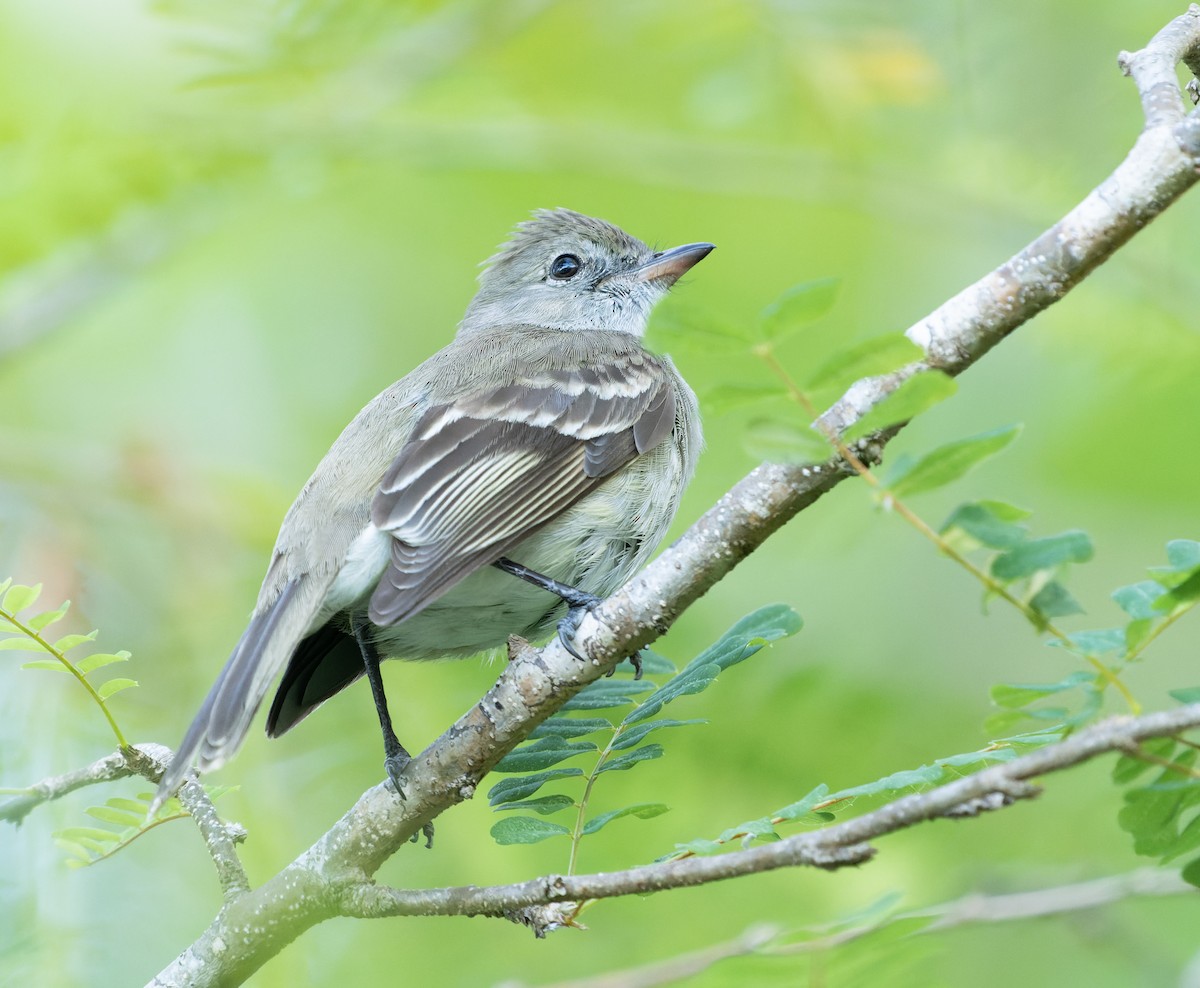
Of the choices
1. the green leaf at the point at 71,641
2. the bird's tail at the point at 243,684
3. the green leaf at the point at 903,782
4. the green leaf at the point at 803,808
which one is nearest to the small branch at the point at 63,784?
the bird's tail at the point at 243,684

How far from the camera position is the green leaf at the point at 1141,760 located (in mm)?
1719

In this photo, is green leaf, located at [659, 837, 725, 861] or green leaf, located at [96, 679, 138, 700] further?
green leaf, located at [96, 679, 138, 700]

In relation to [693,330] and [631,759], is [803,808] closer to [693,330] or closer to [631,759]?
[631,759]

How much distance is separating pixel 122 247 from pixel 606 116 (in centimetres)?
163

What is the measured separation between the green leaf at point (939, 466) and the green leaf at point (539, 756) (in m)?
1.12

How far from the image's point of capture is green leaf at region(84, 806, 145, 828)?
2.65 meters

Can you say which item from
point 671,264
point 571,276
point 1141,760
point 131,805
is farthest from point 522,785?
point 571,276

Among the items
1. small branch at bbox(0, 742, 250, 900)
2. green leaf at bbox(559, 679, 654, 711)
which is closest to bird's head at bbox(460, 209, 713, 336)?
green leaf at bbox(559, 679, 654, 711)

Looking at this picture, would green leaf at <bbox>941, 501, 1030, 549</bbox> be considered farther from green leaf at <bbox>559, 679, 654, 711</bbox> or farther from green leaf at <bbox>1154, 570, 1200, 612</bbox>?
green leaf at <bbox>559, 679, 654, 711</bbox>

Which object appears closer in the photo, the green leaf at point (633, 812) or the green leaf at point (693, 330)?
the green leaf at point (693, 330)

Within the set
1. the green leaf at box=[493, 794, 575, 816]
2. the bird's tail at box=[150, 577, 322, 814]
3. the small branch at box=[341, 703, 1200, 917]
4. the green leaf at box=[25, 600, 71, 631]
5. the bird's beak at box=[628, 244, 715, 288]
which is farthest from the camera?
the bird's beak at box=[628, 244, 715, 288]

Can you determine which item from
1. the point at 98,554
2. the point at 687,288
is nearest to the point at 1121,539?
the point at 687,288

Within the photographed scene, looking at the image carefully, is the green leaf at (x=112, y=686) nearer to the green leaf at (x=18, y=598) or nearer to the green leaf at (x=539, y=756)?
the green leaf at (x=18, y=598)

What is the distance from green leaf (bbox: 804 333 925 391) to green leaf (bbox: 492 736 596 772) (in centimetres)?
114
